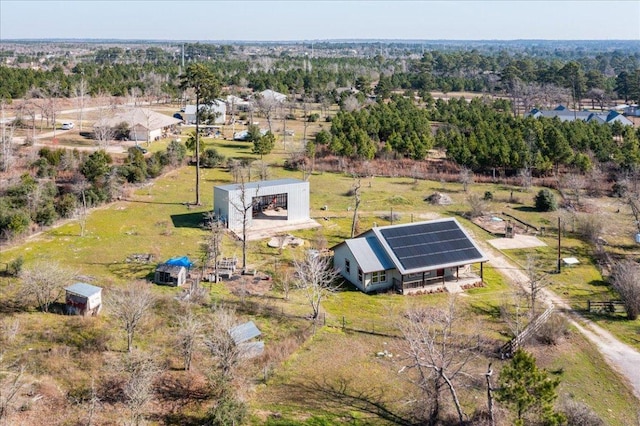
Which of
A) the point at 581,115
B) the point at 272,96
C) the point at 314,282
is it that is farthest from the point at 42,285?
the point at 581,115

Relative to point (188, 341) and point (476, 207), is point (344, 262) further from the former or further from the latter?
point (476, 207)

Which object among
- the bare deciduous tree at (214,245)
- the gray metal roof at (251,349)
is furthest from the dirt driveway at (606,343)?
the bare deciduous tree at (214,245)

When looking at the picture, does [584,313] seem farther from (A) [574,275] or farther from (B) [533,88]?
(B) [533,88]

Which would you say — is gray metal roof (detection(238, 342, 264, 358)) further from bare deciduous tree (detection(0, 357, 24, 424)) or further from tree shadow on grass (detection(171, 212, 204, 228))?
tree shadow on grass (detection(171, 212, 204, 228))

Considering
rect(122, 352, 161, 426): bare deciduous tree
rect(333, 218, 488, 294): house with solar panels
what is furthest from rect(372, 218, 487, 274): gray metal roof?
rect(122, 352, 161, 426): bare deciduous tree

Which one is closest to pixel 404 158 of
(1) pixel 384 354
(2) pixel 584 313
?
(2) pixel 584 313

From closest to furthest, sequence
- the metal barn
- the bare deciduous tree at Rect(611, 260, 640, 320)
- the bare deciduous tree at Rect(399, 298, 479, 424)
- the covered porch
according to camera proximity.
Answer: the bare deciduous tree at Rect(399, 298, 479, 424), the bare deciduous tree at Rect(611, 260, 640, 320), the covered porch, the metal barn
